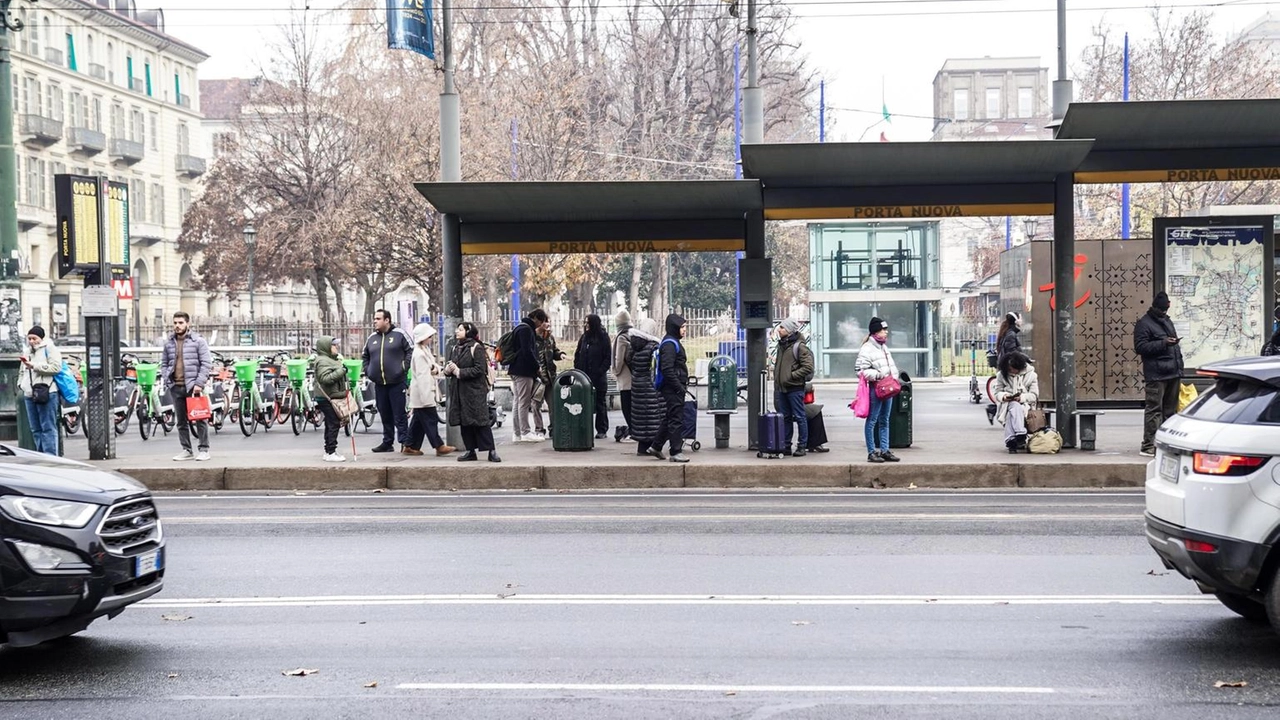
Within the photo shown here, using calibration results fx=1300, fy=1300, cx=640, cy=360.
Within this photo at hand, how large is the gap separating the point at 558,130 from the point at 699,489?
26.4 meters

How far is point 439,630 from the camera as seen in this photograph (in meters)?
7.27

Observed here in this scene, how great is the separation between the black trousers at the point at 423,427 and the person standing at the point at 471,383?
0.68 metres

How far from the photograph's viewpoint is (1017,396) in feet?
51.3

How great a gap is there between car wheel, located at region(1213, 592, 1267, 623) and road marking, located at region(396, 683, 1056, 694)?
1773 mm

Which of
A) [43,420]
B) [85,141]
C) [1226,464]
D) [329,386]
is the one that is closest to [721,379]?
[329,386]

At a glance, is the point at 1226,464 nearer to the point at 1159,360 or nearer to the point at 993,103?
the point at 1159,360

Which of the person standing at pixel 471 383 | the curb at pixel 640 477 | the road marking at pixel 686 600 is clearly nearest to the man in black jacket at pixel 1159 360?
the curb at pixel 640 477

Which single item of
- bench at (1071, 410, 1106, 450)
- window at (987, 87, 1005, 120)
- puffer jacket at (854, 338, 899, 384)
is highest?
window at (987, 87, 1005, 120)

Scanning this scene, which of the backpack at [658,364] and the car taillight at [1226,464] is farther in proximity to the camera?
the backpack at [658,364]

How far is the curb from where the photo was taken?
47.3 feet

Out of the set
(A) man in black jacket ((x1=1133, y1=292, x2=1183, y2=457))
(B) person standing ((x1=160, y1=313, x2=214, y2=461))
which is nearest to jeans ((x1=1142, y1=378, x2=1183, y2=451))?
(A) man in black jacket ((x1=1133, y1=292, x2=1183, y2=457))

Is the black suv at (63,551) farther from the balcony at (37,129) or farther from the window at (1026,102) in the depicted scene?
the window at (1026,102)

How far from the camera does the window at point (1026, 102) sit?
4796 inches

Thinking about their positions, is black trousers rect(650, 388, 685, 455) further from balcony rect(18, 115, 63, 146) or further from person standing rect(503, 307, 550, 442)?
balcony rect(18, 115, 63, 146)
